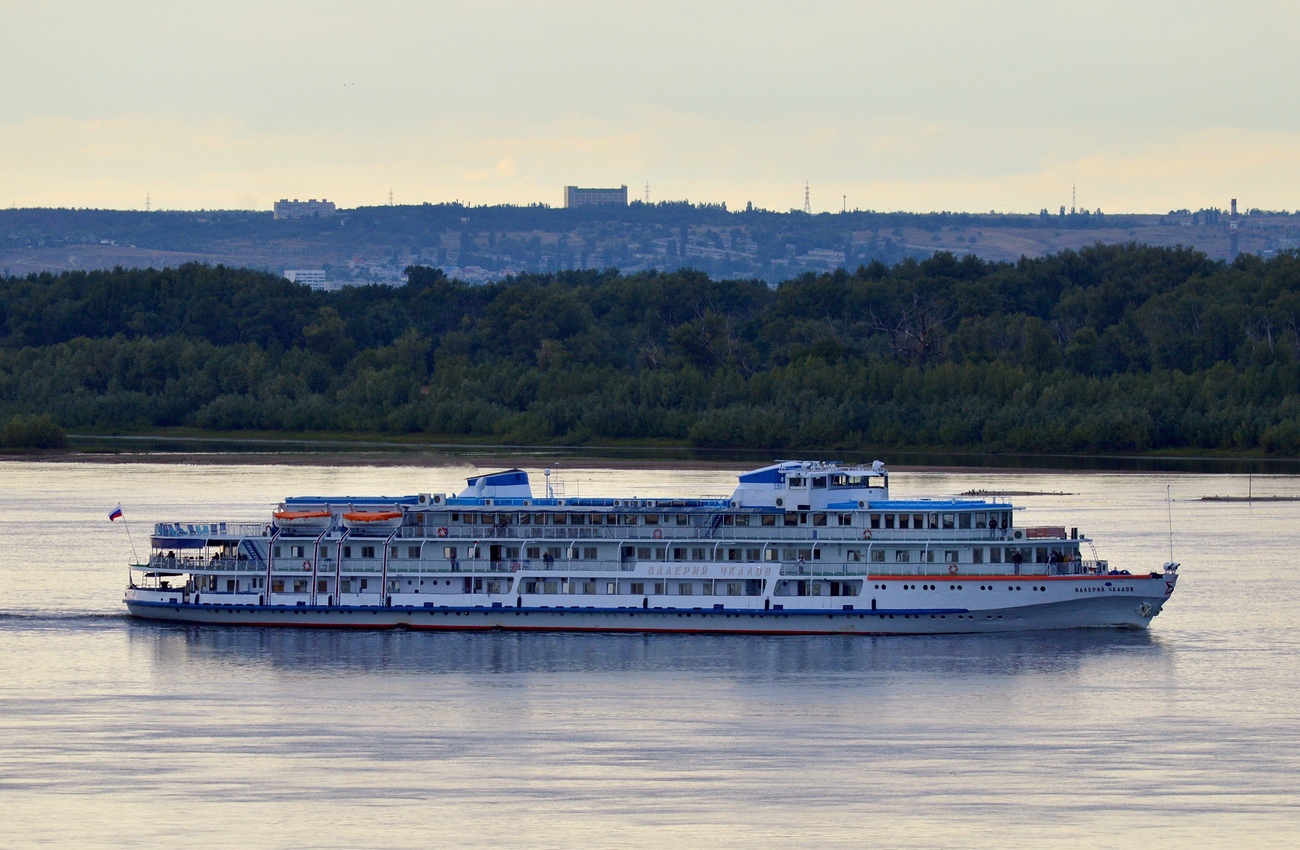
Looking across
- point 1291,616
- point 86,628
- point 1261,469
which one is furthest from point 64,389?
point 1291,616

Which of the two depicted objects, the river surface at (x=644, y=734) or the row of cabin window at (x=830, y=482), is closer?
the river surface at (x=644, y=734)

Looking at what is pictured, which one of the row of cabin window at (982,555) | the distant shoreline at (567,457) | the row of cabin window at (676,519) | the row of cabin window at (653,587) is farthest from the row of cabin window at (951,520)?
the distant shoreline at (567,457)

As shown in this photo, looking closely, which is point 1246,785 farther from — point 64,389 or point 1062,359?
point 64,389

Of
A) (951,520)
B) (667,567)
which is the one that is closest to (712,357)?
(667,567)

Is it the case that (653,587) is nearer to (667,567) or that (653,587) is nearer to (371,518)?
(667,567)

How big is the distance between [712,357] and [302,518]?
109 m

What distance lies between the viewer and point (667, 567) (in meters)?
58.1

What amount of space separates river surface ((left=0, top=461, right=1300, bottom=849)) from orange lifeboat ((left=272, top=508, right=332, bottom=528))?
3130 mm

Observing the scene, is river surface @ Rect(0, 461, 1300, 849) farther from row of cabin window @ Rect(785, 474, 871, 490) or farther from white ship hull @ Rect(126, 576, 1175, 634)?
row of cabin window @ Rect(785, 474, 871, 490)

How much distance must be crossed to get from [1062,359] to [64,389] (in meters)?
79.9

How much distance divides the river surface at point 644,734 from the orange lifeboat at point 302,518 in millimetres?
3130

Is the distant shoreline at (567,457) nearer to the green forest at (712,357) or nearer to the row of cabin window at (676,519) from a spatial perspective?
the green forest at (712,357)

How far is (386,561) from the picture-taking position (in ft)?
193

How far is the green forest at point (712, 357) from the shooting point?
14012cm
